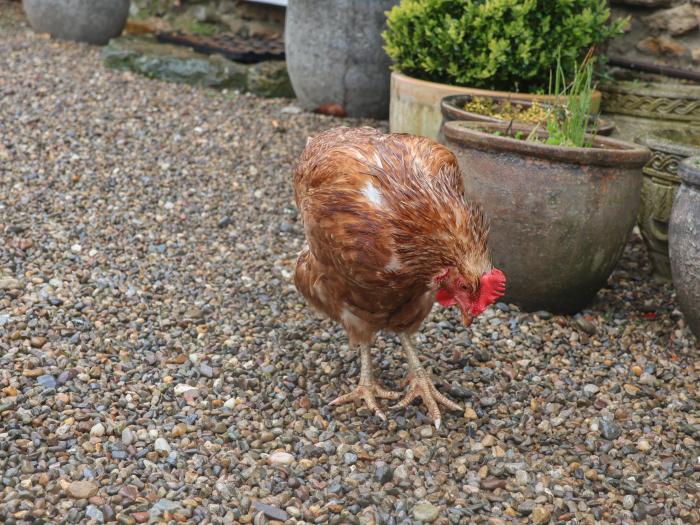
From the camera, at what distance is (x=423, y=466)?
2.95 meters

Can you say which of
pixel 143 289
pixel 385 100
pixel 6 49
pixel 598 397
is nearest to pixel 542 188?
pixel 598 397

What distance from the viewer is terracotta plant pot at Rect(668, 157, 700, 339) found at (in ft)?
11.5

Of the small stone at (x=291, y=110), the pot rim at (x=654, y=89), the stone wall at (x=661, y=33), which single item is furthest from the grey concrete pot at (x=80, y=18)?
the pot rim at (x=654, y=89)

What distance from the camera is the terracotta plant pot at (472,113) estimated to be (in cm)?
421

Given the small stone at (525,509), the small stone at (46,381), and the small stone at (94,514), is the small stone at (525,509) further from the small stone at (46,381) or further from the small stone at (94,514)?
the small stone at (46,381)

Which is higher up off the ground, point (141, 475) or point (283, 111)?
point (283, 111)

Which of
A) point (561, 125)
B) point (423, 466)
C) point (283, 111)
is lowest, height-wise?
point (423, 466)

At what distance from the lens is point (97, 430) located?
9.77 feet

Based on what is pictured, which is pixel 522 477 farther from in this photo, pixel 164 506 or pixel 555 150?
pixel 555 150

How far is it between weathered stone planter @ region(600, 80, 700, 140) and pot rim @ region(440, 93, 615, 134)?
578mm

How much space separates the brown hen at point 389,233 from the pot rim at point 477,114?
1.25 metres

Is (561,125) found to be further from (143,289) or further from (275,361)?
(143,289)

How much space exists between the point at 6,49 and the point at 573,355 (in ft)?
20.8

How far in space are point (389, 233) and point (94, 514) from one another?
1.31 meters
